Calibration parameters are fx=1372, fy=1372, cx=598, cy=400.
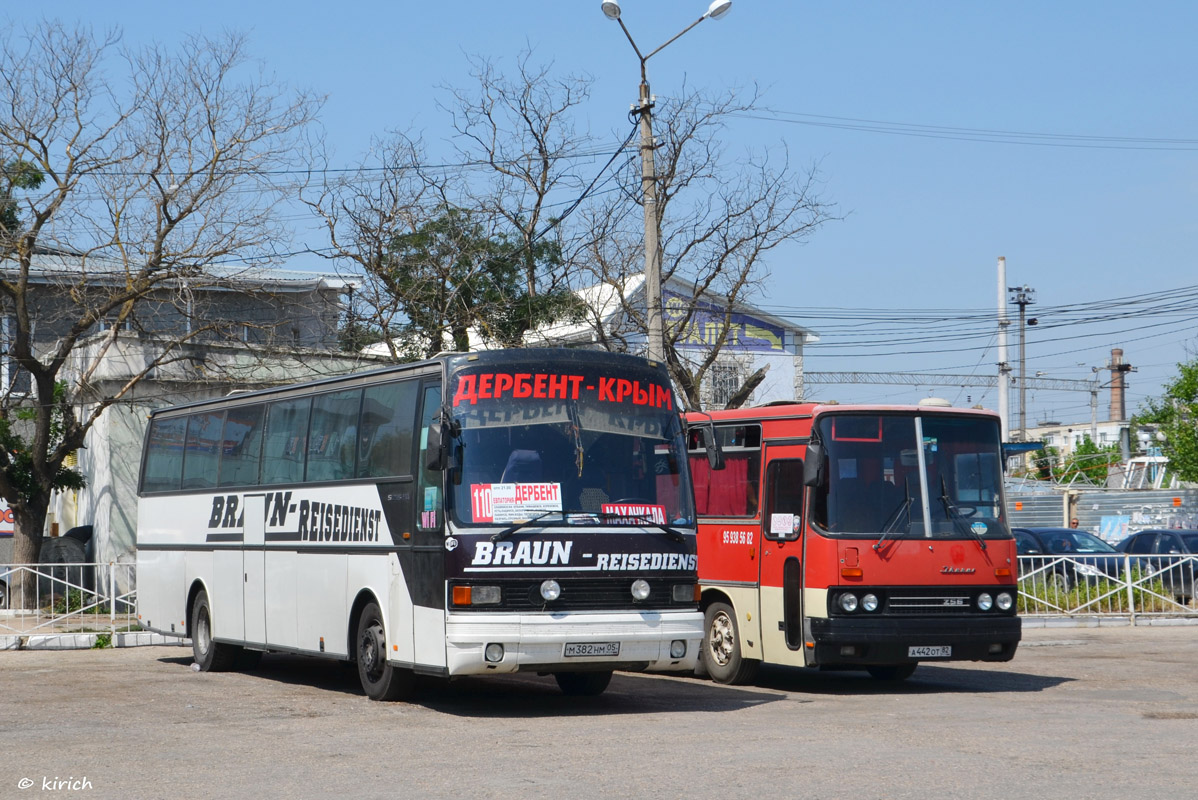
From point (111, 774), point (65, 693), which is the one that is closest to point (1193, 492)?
point (65, 693)

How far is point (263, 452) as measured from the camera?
1534 cm

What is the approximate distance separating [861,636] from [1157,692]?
3.22 meters

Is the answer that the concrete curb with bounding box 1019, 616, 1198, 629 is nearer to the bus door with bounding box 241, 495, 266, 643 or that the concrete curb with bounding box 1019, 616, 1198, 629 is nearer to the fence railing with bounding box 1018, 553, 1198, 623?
the fence railing with bounding box 1018, 553, 1198, 623

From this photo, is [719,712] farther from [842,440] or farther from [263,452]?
[263,452]

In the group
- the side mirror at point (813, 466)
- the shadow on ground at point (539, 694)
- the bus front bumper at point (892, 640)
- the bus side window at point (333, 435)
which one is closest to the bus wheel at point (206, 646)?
the shadow on ground at point (539, 694)

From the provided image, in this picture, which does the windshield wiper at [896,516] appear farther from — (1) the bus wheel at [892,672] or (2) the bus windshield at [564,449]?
(1) the bus wheel at [892,672]

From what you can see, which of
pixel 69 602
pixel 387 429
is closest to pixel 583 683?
pixel 387 429

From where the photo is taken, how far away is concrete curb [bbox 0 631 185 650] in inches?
766

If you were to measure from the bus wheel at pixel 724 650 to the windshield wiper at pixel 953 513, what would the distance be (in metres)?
2.57

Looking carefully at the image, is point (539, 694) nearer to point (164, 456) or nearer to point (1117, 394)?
point (164, 456)

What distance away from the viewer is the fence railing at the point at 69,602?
20672mm

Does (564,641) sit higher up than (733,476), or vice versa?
(733,476)

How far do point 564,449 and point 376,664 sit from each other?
114 inches

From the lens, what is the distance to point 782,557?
13.8m
